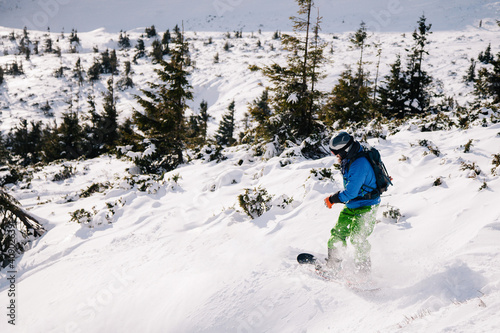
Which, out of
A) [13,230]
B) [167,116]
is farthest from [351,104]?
[13,230]

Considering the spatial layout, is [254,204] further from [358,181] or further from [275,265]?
[358,181]

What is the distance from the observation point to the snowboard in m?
3.49

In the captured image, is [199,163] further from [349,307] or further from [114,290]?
[349,307]

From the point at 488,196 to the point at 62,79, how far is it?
8985 cm

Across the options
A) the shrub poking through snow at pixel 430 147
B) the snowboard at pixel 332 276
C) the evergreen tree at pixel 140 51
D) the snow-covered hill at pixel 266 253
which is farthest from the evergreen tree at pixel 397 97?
the evergreen tree at pixel 140 51

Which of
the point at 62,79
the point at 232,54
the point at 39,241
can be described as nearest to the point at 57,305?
the point at 39,241

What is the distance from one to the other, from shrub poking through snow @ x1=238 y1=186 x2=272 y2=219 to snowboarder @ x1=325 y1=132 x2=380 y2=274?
254 cm

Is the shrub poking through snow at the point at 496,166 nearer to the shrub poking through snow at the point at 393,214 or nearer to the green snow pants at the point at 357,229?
the shrub poking through snow at the point at 393,214

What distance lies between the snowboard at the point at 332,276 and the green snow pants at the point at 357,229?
0.97 ft

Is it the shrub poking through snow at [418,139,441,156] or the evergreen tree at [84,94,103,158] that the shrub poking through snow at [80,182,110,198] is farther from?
the evergreen tree at [84,94,103,158]

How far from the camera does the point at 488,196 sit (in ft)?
14.7

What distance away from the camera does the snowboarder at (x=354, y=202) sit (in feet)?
11.5

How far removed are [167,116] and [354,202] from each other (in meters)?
12.6

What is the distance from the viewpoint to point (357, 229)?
3.69m
